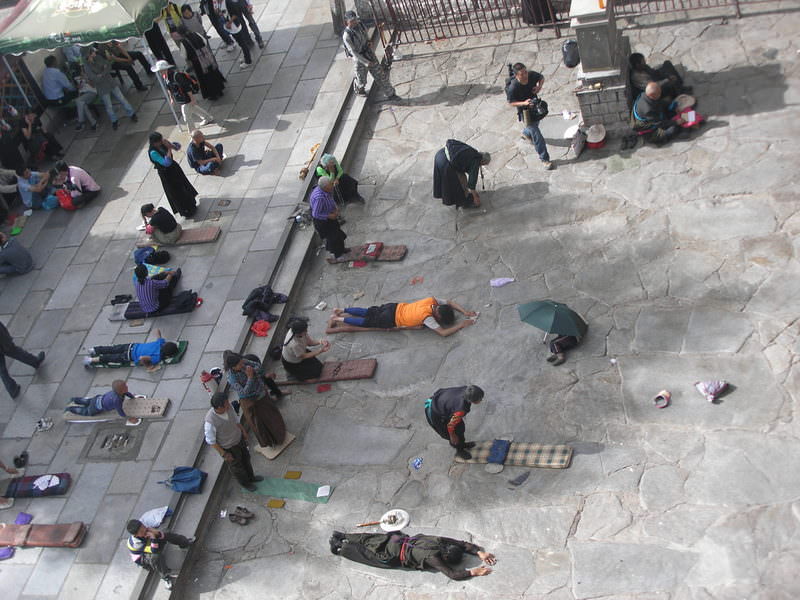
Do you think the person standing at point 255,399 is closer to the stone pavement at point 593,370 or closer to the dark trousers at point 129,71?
the stone pavement at point 593,370

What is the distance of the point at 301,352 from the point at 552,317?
128 inches

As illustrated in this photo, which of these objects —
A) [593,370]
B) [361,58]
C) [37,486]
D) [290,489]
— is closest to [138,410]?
[37,486]

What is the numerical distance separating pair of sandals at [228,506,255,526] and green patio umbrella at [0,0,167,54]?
888 centimetres

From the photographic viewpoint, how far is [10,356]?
11.7 m

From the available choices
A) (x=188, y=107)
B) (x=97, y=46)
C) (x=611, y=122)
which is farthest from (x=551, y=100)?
(x=97, y=46)

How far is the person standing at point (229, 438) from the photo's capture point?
925cm

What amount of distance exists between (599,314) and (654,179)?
9.14 feet

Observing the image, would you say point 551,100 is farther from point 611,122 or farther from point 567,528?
point 567,528

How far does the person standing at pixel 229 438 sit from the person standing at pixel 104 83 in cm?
953

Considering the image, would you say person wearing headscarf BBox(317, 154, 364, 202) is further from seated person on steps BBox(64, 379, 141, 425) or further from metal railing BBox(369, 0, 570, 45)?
metal railing BBox(369, 0, 570, 45)

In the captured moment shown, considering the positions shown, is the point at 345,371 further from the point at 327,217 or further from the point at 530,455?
the point at 530,455

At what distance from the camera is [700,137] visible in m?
12.4

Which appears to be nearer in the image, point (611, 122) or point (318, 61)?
point (611, 122)

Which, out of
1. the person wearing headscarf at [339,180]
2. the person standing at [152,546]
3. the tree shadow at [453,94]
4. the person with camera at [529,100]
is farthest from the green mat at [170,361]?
the tree shadow at [453,94]
